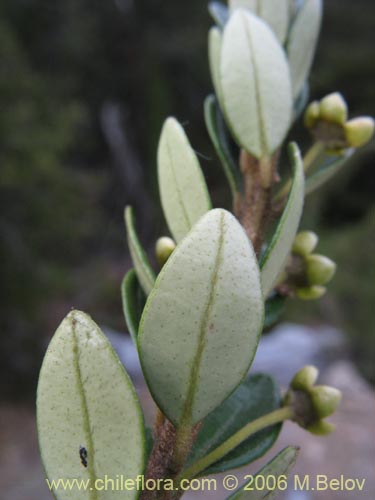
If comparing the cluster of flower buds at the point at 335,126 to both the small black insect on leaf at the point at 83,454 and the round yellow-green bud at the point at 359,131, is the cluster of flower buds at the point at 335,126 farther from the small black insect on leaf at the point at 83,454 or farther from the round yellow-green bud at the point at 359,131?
the small black insect on leaf at the point at 83,454

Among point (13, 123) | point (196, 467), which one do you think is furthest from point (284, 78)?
point (13, 123)

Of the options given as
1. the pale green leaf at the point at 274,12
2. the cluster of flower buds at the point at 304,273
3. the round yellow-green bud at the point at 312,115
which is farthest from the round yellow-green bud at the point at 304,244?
the pale green leaf at the point at 274,12

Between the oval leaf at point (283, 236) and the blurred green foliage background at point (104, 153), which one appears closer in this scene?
the oval leaf at point (283, 236)

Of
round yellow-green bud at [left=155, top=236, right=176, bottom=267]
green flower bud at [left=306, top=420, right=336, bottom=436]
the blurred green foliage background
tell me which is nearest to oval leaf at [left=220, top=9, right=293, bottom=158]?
round yellow-green bud at [left=155, top=236, right=176, bottom=267]

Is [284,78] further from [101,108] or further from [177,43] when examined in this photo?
[101,108]

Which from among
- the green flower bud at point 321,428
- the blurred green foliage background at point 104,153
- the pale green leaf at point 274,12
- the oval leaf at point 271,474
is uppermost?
the pale green leaf at point 274,12
